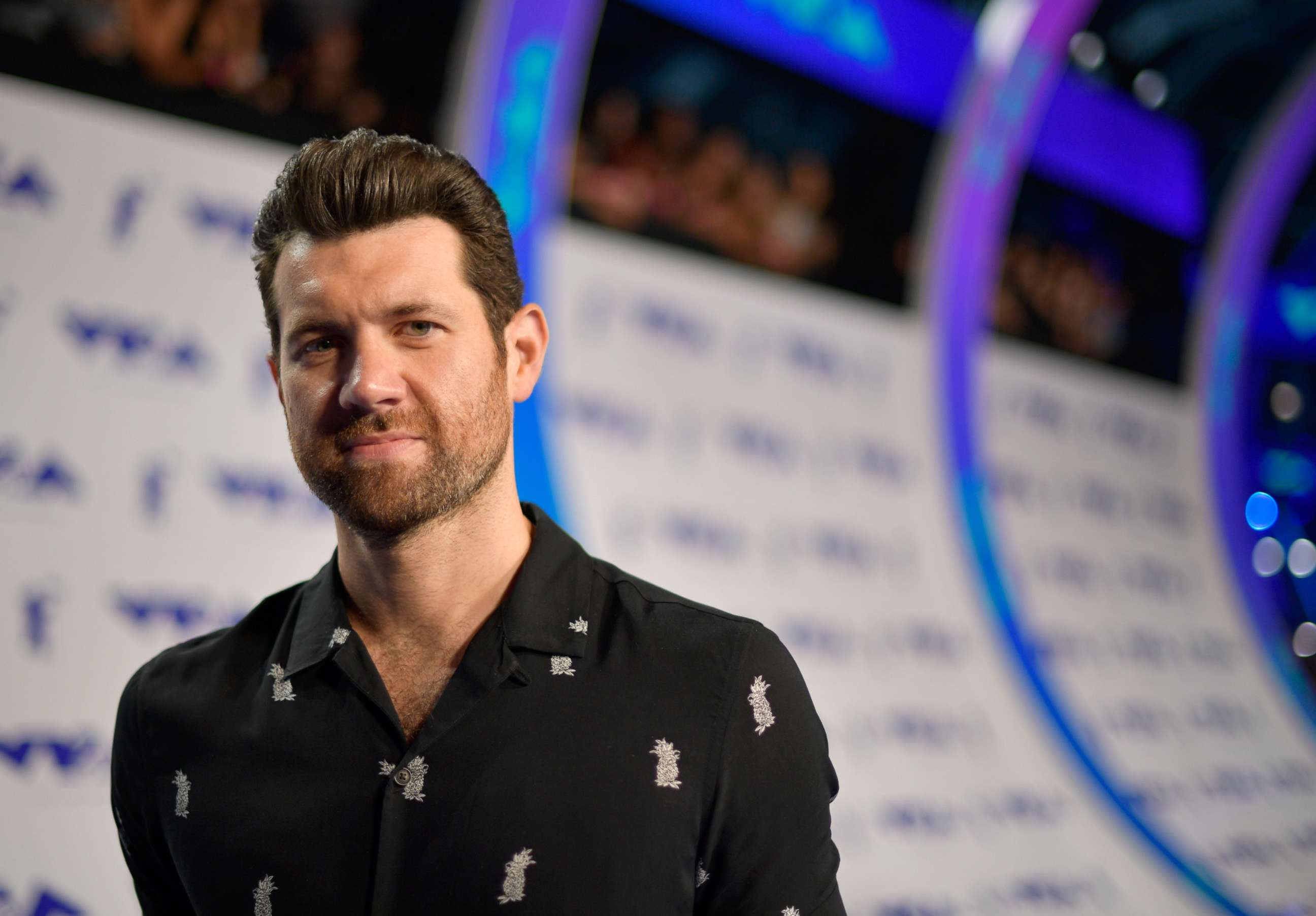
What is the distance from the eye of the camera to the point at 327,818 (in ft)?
4.02

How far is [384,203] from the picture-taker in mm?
1302

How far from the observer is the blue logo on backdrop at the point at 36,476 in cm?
239

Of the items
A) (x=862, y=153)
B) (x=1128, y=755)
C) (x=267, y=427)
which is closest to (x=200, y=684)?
(x=267, y=427)

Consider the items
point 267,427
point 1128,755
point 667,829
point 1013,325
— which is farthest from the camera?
point 1013,325

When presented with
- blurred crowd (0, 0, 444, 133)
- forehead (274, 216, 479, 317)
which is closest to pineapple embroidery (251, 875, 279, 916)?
forehead (274, 216, 479, 317)

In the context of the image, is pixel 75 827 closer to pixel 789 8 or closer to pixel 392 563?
pixel 392 563

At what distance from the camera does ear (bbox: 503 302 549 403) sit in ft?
4.65

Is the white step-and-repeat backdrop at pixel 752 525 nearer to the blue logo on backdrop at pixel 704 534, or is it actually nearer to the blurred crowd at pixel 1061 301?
the blue logo on backdrop at pixel 704 534

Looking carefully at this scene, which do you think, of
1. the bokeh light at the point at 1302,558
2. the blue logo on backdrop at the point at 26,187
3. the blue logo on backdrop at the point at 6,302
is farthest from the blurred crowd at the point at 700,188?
the bokeh light at the point at 1302,558

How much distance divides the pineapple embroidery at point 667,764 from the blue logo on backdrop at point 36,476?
1.79 metres

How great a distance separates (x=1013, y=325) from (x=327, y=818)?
4.47 m

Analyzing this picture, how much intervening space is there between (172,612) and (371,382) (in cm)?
163

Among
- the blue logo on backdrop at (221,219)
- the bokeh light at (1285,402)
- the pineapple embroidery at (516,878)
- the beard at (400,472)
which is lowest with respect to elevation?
the pineapple embroidery at (516,878)

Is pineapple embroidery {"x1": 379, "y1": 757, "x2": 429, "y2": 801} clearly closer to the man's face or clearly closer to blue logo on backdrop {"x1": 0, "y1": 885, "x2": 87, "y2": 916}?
the man's face
